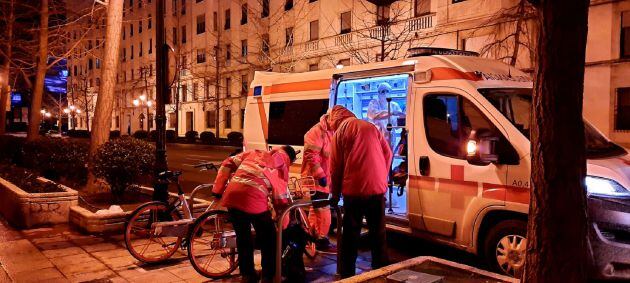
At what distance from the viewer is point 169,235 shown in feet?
20.4

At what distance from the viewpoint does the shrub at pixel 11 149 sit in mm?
16375

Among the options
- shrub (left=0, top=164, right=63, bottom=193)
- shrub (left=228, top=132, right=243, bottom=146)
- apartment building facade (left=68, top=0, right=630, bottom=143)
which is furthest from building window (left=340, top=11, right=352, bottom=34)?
shrub (left=0, top=164, right=63, bottom=193)

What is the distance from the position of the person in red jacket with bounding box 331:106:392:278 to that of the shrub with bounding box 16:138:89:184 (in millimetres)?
9199

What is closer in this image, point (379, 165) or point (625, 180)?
point (625, 180)

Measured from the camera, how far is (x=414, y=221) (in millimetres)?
6672

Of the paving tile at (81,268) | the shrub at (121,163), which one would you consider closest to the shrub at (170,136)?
the shrub at (121,163)

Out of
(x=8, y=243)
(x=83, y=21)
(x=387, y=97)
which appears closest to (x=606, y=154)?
(x=387, y=97)

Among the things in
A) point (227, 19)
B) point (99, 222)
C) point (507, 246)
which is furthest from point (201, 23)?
point (507, 246)

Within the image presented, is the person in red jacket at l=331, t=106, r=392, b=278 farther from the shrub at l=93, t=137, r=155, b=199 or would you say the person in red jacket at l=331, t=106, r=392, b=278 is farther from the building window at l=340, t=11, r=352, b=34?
the building window at l=340, t=11, r=352, b=34

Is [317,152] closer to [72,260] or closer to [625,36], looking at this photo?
[72,260]

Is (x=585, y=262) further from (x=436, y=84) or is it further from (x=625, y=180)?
(x=436, y=84)

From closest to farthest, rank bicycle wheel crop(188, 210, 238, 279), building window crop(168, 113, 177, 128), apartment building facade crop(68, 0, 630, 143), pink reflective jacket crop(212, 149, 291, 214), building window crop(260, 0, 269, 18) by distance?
pink reflective jacket crop(212, 149, 291, 214) → bicycle wheel crop(188, 210, 238, 279) → apartment building facade crop(68, 0, 630, 143) → building window crop(260, 0, 269, 18) → building window crop(168, 113, 177, 128)

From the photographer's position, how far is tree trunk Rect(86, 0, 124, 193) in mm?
11281

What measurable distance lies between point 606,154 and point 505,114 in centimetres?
113
